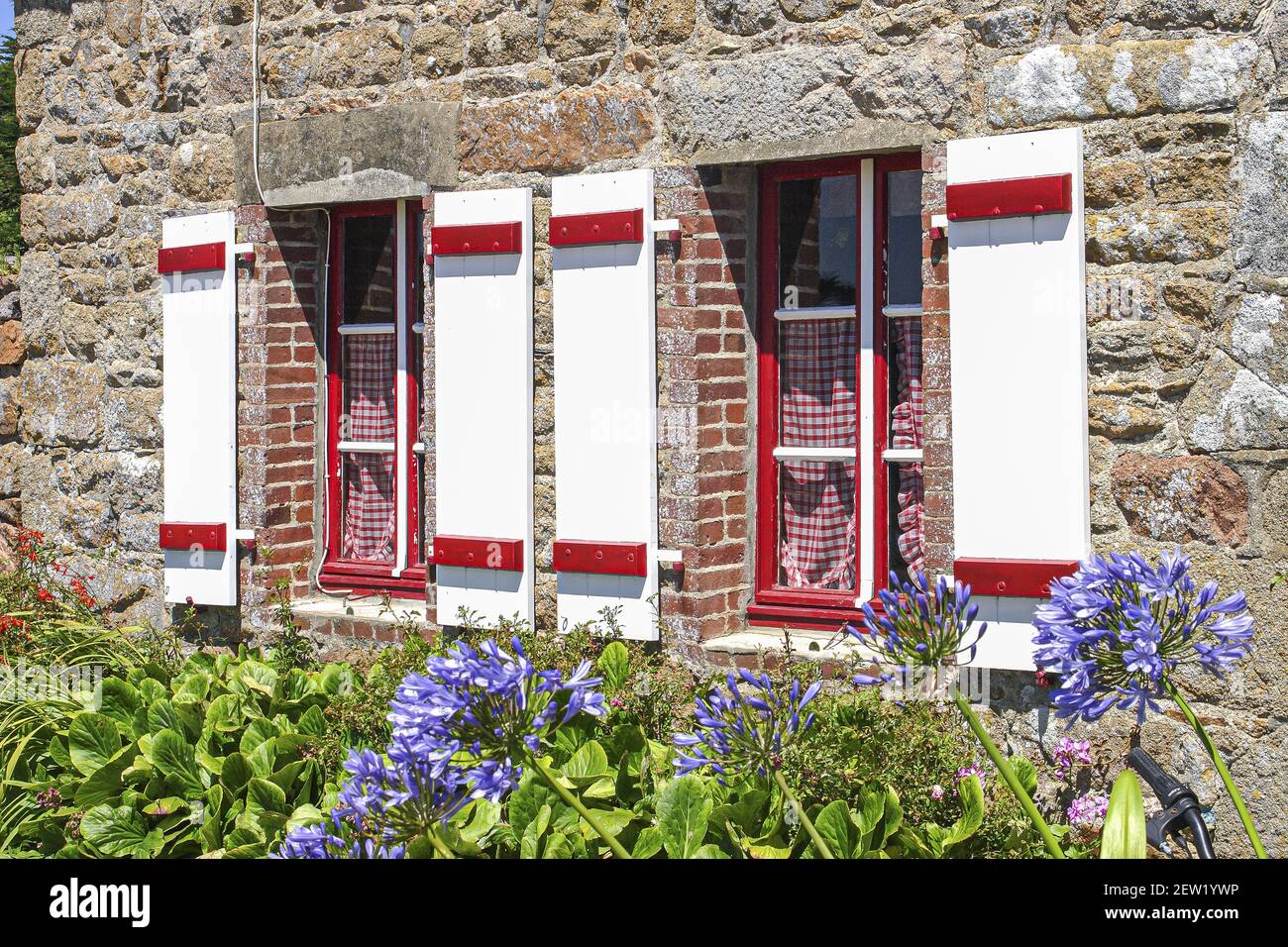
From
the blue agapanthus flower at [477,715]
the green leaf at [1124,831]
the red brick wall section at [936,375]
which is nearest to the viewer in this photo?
the blue agapanthus flower at [477,715]

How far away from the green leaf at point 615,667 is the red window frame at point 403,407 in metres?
1.22

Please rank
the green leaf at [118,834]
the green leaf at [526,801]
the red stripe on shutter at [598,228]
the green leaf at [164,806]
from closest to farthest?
1. the green leaf at [526,801]
2. the green leaf at [118,834]
3. the green leaf at [164,806]
4. the red stripe on shutter at [598,228]

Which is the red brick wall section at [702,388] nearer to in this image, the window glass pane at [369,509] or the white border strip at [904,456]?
the white border strip at [904,456]

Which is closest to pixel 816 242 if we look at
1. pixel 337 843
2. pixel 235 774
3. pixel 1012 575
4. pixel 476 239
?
pixel 476 239

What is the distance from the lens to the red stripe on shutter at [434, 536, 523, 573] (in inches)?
201

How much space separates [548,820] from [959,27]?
8.18 feet

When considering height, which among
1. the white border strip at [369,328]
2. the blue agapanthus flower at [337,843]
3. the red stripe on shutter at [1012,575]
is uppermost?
the white border strip at [369,328]

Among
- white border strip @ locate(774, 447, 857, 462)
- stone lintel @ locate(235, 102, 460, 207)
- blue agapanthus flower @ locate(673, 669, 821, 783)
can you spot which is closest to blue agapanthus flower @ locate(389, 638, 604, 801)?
blue agapanthus flower @ locate(673, 669, 821, 783)

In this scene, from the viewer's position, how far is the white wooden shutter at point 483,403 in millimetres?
5109

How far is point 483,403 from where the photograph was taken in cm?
519

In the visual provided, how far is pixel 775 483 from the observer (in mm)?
4973

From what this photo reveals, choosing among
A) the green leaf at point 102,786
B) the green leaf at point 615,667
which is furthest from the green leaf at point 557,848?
the green leaf at point 102,786

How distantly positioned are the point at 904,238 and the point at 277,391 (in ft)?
8.61

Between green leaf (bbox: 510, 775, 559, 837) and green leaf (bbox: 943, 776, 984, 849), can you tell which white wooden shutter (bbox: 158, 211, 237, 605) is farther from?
green leaf (bbox: 943, 776, 984, 849)
